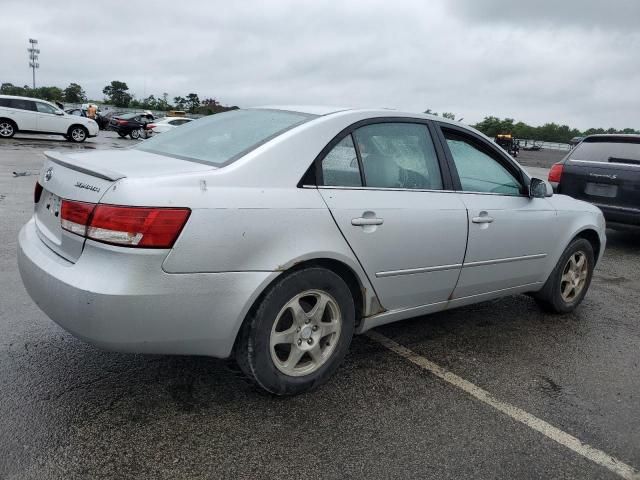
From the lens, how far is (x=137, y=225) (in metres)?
2.40

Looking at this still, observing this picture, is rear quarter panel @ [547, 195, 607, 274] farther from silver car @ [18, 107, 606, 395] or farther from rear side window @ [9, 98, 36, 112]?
rear side window @ [9, 98, 36, 112]

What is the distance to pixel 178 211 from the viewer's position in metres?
2.45

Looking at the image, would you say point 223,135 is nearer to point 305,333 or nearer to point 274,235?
point 274,235

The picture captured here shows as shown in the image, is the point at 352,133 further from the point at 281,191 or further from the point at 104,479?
the point at 104,479

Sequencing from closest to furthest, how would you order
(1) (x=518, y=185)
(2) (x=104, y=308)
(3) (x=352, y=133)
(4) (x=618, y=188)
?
(2) (x=104, y=308)
(3) (x=352, y=133)
(1) (x=518, y=185)
(4) (x=618, y=188)

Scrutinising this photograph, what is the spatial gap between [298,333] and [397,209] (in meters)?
0.91

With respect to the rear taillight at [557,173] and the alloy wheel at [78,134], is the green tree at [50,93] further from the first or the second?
the rear taillight at [557,173]

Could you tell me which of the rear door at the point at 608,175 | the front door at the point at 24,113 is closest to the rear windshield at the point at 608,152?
the rear door at the point at 608,175

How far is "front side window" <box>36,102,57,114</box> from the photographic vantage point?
72.3 ft

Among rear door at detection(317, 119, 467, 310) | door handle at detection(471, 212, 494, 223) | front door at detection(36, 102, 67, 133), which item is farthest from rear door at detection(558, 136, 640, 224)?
front door at detection(36, 102, 67, 133)

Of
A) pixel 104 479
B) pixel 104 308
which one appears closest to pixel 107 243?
pixel 104 308

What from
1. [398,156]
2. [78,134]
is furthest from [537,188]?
[78,134]

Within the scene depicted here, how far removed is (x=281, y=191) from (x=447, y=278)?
1375 mm

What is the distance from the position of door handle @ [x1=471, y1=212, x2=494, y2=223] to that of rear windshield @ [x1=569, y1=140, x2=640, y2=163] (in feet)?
15.4
